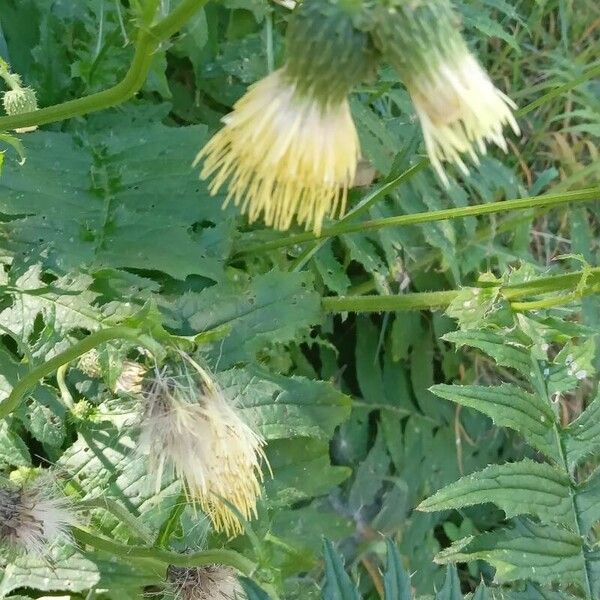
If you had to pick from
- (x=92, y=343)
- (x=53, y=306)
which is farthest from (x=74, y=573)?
(x=92, y=343)

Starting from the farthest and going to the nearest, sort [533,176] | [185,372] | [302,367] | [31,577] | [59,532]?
[533,176] < [302,367] < [31,577] < [59,532] < [185,372]

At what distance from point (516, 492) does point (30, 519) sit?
24.9 inches

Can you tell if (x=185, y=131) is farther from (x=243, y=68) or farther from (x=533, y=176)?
(x=533, y=176)

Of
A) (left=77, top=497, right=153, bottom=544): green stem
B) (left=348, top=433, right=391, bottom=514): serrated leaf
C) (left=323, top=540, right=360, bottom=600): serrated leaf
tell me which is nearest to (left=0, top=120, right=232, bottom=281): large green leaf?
(left=77, top=497, right=153, bottom=544): green stem

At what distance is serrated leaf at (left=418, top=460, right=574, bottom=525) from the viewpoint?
3.43 ft

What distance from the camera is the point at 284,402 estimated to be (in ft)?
4.00

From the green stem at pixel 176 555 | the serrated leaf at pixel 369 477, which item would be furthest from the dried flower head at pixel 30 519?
the serrated leaf at pixel 369 477

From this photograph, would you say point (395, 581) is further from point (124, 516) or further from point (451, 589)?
point (124, 516)

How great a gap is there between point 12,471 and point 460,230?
3.35 feet

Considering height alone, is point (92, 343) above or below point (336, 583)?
above

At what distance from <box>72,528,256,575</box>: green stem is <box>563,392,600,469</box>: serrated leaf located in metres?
0.50

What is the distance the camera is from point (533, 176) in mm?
2117

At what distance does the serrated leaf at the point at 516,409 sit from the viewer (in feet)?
3.58

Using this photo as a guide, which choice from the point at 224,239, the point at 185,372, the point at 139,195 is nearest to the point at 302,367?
the point at 224,239
